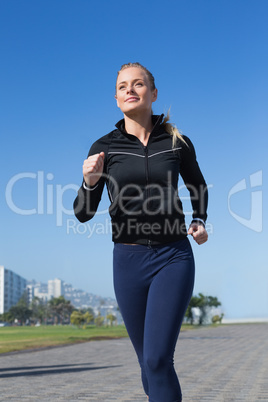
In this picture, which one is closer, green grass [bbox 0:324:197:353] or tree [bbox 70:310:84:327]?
green grass [bbox 0:324:197:353]

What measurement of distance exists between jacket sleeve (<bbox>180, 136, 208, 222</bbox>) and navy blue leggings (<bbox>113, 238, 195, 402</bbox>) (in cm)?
34

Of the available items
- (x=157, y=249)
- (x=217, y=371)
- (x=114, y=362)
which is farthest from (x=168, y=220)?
(x=114, y=362)

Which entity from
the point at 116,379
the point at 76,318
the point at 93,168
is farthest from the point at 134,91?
the point at 76,318

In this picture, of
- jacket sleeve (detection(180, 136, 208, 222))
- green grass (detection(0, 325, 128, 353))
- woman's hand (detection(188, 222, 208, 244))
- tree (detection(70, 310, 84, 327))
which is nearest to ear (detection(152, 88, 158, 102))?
jacket sleeve (detection(180, 136, 208, 222))

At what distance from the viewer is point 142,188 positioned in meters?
3.09

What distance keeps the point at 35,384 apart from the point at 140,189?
6.00 metres

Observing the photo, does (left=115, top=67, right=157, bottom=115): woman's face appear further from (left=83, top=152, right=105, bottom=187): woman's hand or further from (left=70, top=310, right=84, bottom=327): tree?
(left=70, top=310, right=84, bottom=327): tree

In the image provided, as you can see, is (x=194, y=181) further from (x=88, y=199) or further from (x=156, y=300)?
(x=156, y=300)

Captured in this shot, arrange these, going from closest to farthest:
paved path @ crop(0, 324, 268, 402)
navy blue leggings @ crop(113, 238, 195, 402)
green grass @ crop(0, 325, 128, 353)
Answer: navy blue leggings @ crop(113, 238, 195, 402) < paved path @ crop(0, 324, 268, 402) < green grass @ crop(0, 325, 128, 353)

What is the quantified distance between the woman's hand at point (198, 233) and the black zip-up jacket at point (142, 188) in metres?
0.06

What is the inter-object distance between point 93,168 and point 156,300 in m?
0.82

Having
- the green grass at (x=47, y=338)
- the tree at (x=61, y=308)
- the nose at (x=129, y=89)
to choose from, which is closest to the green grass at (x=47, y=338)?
the green grass at (x=47, y=338)

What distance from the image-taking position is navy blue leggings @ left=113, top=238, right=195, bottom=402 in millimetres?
2865

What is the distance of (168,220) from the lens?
10.1 ft
